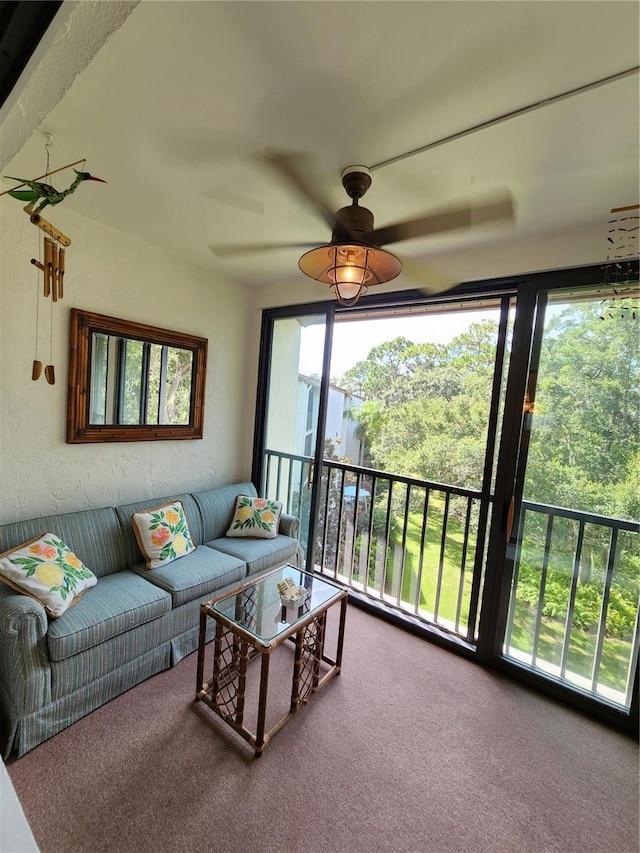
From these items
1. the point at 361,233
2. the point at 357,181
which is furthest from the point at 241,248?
the point at 361,233

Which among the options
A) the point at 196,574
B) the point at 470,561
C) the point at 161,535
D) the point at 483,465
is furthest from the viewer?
the point at 470,561

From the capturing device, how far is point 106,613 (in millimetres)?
1759

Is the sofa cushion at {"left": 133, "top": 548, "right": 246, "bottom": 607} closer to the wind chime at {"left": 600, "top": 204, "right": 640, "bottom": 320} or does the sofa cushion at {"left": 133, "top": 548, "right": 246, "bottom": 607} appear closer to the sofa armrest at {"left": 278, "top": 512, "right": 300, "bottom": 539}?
the sofa armrest at {"left": 278, "top": 512, "right": 300, "bottom": 539}

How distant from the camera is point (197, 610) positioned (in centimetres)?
219

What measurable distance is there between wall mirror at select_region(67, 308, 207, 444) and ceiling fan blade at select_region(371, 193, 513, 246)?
6.33 feet

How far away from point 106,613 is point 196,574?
0.54m

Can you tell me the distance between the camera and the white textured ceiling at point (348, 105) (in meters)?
0.97

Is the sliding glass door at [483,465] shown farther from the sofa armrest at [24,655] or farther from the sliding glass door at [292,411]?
the sofa armrest at [24,655]

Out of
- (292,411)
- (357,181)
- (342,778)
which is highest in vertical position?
(357,181)

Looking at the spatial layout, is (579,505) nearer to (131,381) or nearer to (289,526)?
(289,526)

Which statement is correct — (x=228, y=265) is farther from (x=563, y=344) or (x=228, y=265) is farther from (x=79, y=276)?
(x=563, y=344)

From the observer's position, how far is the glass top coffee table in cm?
163

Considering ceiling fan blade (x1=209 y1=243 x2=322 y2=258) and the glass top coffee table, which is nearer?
the glass top coffee table

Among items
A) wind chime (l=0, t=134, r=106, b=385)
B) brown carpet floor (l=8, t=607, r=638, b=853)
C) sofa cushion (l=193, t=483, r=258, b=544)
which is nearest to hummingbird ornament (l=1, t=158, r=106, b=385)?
wind chime (l=0, t=134, r=106, b=385)
